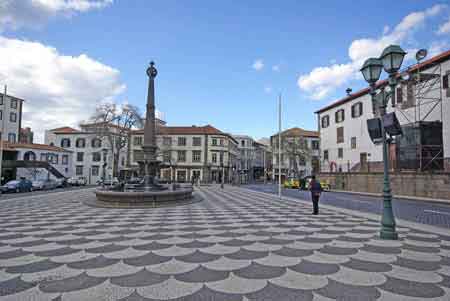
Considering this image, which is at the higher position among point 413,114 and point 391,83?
point 413,114

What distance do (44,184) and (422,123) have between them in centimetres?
4158

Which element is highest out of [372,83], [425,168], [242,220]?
[372,83]

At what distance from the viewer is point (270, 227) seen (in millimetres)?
8805

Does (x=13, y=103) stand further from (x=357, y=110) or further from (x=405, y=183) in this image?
(x=405, y=183)

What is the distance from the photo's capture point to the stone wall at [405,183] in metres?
20.5

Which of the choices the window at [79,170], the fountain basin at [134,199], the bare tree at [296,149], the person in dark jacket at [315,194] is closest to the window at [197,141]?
the bare tree at [296,149]

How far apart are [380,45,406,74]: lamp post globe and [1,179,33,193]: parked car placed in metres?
33.7

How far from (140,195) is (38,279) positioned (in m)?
9.93

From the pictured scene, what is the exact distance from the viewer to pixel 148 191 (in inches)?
617

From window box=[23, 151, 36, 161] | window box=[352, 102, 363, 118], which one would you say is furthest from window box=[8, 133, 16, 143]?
window box=[352, 102, 363, 118]

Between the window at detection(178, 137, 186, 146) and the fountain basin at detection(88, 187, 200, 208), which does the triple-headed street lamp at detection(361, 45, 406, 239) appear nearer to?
the fountain basin at detection(88, 187, 200, 208)

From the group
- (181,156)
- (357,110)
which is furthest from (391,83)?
(181,156)

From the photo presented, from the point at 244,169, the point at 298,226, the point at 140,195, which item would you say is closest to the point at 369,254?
the point at 298,226

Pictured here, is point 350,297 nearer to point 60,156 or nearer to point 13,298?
point 13,298
